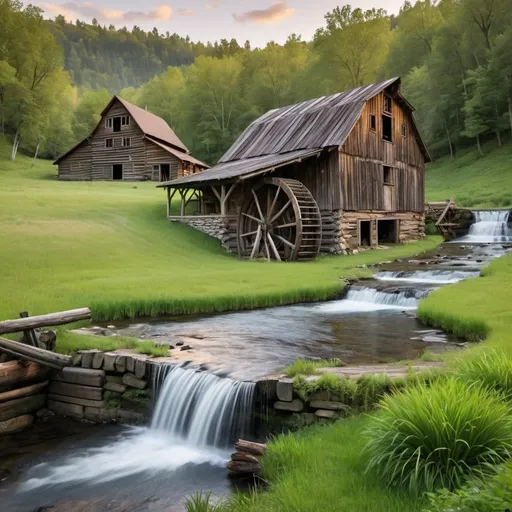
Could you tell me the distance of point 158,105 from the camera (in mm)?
75562

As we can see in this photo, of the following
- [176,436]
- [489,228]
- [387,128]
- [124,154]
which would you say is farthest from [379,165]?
[124,154]

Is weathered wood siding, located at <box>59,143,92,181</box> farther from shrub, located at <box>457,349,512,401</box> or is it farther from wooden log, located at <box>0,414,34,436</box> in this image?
shrub, located at <box>457,349,512,401</box>

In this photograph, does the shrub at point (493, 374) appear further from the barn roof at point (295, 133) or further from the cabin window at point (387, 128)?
the cabin window at point (387, 128)

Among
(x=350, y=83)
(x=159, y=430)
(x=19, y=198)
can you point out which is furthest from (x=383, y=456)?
(x=350, y=83)

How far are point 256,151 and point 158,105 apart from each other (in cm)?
5251

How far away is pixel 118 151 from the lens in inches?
1865

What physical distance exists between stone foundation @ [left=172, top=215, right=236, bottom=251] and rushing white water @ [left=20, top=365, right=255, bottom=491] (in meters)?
17.8

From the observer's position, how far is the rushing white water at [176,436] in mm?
6152

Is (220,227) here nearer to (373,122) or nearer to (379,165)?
(379,165)

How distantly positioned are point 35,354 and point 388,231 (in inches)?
1010

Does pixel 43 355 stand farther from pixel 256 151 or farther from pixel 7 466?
pixel 256 151

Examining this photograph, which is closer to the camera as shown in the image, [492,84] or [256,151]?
[256,151]

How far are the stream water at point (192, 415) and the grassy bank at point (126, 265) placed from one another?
4.48 feet

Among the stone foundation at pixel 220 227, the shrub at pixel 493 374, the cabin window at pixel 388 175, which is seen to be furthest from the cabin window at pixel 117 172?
the shrub at pixel 493 374
